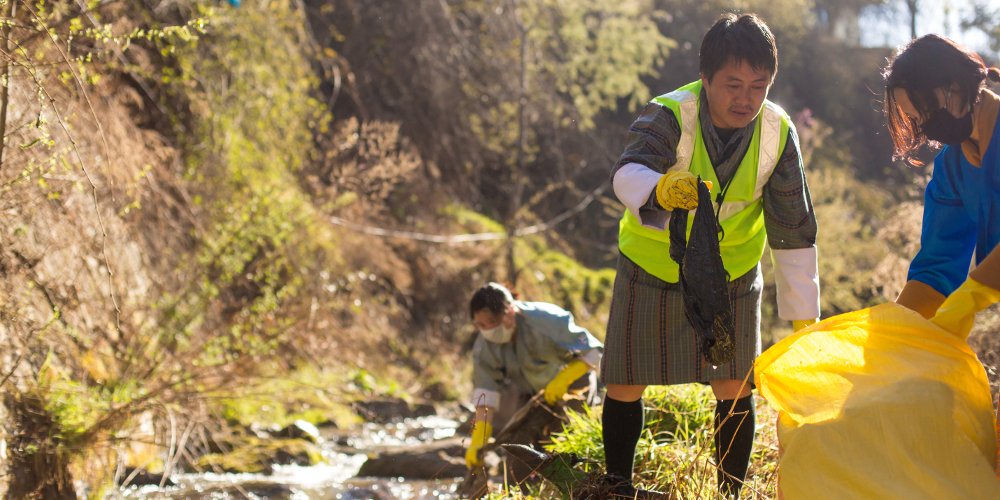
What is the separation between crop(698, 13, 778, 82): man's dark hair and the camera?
285 centimetres

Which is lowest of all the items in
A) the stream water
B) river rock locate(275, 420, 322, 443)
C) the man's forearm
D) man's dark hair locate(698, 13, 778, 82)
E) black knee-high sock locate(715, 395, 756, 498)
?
the stream water

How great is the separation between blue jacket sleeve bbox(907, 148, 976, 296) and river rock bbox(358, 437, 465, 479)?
3935 mm

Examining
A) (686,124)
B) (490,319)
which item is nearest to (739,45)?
(686,124)

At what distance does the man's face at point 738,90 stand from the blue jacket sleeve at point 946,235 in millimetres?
506

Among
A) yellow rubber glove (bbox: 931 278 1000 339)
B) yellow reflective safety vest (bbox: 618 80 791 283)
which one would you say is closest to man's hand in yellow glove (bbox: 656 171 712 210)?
yellow reflective safety vest (bbox: 618 80 791 283)

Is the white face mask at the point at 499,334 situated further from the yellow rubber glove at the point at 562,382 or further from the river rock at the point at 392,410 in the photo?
the river rock at the point at 392,410

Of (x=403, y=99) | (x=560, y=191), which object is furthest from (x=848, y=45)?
(x=403, y=99)

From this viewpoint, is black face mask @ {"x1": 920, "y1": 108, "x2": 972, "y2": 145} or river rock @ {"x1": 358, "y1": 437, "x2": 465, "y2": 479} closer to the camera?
black face mask @ {"x1": 920, "y1": 108, "x2": 972, "y2": 145}

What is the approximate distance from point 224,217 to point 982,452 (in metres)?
6.40

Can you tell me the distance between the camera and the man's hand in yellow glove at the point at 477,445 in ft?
14.9

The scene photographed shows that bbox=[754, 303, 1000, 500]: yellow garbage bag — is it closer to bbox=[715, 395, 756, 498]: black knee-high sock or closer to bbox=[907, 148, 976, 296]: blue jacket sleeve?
bbox=[907, 148, 976, 296]: blue jacket sleeve

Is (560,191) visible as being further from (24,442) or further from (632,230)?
(632,230)

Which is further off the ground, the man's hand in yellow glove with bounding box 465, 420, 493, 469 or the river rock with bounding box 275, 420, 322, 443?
the man's hand in yellow glove with bounding box 465, 420, 493, 469

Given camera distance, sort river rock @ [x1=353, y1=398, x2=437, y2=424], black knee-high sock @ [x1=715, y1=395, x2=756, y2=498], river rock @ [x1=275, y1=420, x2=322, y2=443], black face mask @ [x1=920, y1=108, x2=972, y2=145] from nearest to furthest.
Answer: black face mask @ [x1=920, y1=108, x2=972, y2=145], black knee-high sock @ [x1=715, y1=395, x2=756, y2=498], river rock @ [x1=275, y1=420, x2=322, y2=443], river rock @ [x1=353, y1=398, x2=437, y2=424]
